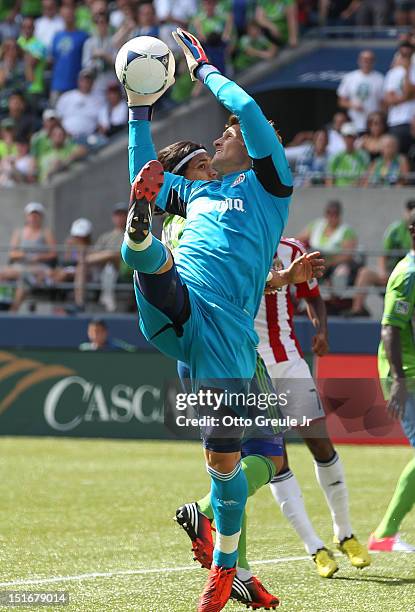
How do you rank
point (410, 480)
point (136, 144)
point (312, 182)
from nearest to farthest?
1. point (136, 144)
2. point (410, 480)
3. point (312, 182)

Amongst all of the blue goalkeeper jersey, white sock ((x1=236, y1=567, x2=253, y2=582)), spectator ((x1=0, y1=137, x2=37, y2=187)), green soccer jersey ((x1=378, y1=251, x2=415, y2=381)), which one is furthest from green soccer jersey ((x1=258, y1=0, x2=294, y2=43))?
white sock ((x1=236, y1=567, x2=253, y2=582))

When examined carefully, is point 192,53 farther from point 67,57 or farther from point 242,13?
point 67,57

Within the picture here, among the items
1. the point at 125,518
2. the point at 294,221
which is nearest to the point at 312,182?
the point at 294,221

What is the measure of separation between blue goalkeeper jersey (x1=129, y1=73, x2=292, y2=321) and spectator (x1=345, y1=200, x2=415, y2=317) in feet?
34.8

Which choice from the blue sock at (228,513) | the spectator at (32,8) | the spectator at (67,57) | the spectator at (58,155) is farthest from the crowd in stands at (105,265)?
the blue sock at (228,513)

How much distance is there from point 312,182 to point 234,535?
43.5ft

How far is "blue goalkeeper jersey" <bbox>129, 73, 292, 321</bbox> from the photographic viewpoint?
5.92 meters

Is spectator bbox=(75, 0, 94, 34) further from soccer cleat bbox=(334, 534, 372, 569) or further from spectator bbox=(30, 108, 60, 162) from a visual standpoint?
soccer cleat bbox=(334, 534, 372, 569)

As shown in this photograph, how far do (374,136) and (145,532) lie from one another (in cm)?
1036

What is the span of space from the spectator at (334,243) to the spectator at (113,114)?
457 centimetres

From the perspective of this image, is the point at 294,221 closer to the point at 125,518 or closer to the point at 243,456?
the point at 125,518

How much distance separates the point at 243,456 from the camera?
23.1 ft

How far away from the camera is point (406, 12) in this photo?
21422 mm

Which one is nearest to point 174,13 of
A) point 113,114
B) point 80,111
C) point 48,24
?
point 113,114
